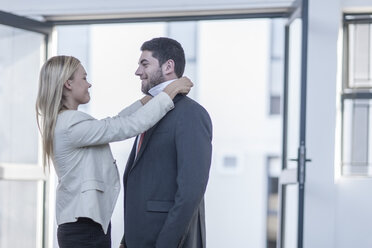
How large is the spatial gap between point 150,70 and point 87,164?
0.40m

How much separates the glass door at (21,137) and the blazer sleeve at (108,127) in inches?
74.6

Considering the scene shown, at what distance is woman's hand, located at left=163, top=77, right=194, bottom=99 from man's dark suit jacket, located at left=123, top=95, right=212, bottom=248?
3cm

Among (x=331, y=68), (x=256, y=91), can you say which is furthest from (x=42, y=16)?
(x=256, y=91)

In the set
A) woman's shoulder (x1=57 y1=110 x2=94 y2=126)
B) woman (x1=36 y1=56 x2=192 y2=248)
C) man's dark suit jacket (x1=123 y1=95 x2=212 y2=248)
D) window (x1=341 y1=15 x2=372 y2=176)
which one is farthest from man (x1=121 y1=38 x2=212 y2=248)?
window (x1=341 y1=15 x2=372 y2=176)

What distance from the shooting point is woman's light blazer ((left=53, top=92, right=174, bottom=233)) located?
2.40 m

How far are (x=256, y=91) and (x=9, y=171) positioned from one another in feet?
22.1

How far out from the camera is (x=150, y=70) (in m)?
2.42

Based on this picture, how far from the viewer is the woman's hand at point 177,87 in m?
2.32

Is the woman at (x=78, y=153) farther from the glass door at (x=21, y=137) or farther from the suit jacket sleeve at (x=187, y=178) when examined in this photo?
the glass door at (x=21, y=137)

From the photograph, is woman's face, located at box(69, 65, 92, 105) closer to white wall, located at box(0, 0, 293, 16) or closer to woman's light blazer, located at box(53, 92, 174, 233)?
woman's light blazer, located at box(53, 92, 174, 233)

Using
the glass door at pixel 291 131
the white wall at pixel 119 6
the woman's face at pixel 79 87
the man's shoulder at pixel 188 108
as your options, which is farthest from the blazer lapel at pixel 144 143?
the white wall at pixel 119 6

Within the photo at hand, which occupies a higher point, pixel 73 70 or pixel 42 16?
pixel 42 16

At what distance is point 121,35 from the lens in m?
10.1

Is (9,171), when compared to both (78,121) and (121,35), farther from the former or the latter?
(121,35)
